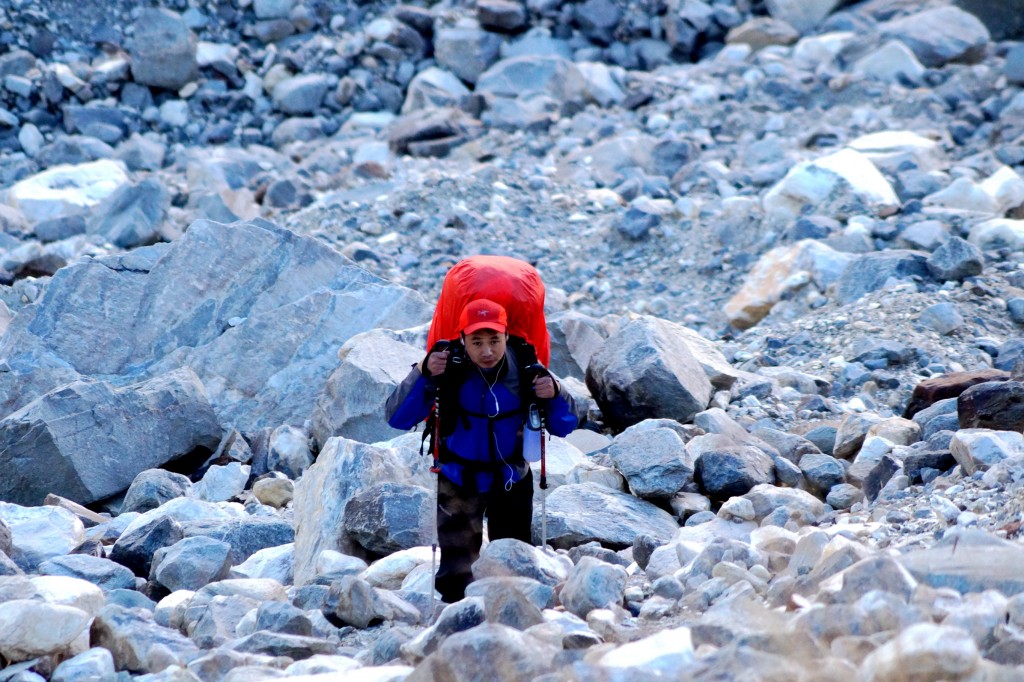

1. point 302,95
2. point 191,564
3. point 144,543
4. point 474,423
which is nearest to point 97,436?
point 144,543

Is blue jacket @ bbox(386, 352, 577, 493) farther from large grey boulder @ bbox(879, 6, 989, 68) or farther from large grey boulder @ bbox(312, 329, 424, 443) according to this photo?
large grey boulder @ bbox(879, 6, 989, 68)

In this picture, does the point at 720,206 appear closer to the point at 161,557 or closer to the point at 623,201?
the point at 623,201

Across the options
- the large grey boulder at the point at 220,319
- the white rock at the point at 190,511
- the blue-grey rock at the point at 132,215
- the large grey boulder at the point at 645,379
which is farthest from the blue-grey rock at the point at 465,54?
the white rock at the point at 190,511

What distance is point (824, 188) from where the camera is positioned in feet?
34.3

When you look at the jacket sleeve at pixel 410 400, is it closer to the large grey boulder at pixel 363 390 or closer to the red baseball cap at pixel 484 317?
the red baseball cap at pixel 484 317

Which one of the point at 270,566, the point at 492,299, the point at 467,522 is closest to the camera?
the point at 492,299

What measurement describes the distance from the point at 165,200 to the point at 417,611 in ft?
29.1

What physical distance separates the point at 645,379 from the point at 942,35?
11.4 meters

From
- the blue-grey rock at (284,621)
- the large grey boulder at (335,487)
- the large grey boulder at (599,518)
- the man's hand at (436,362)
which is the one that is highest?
the man's hand at (436,362)

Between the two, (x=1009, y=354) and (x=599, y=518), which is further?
(x=1009, y=354)

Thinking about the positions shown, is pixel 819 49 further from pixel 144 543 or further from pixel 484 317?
pixel 144 543

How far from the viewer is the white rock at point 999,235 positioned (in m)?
8.90

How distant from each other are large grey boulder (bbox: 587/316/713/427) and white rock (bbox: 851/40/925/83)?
370 inches

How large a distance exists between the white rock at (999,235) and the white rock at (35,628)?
25.7 feet
